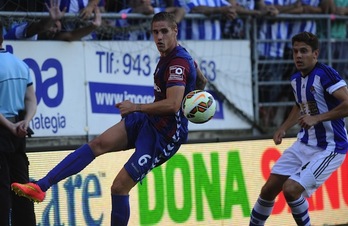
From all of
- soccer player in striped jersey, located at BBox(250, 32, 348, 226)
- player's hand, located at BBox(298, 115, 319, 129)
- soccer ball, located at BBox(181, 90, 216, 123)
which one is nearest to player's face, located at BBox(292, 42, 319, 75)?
soccer player in striped jersey, located at BBox(250, 32, 348, 226)

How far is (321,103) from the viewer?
9.06 metres

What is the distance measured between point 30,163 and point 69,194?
0.55 m

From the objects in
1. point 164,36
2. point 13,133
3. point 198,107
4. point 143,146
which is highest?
point 164,36

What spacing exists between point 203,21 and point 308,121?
419 cm

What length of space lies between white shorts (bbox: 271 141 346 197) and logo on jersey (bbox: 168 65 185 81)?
5.64ft

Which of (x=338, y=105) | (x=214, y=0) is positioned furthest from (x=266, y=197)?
(x=214, y=0)

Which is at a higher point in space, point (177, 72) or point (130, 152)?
point (177, 72)

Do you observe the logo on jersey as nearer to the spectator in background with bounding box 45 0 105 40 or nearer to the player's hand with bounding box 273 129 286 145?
the player's hand with bounding box 273 129 286 145

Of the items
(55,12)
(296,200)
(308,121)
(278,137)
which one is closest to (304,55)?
(308,121)

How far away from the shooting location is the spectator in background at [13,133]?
8.17 metres

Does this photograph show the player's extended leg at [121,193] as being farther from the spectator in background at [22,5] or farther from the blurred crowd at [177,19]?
the spectator in background at [22,5]

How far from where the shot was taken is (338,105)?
8.88 metres

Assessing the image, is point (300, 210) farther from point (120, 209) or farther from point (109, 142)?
point (109, 142)

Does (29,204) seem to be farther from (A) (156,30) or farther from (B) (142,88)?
(B) (142,88)
